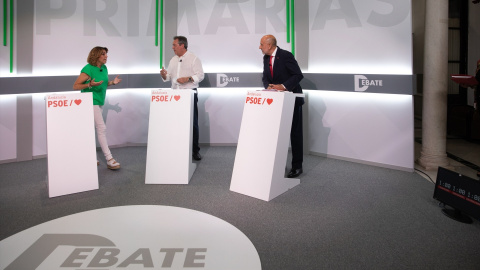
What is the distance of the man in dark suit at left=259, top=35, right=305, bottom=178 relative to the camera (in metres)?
4.34

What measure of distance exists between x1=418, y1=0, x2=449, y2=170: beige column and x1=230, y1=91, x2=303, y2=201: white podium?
210 cm

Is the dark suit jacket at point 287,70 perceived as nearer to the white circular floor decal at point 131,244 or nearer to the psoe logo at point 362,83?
the psoe logo at point 362,83

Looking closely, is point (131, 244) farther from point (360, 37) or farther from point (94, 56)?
point (360, 37)

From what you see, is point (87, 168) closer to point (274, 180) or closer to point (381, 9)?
point (274, 180)

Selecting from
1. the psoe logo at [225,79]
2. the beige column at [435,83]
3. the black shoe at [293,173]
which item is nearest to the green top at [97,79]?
the psoe logo at [225,79]

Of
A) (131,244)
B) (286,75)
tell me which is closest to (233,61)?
(286,75)

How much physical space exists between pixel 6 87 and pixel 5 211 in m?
2.48

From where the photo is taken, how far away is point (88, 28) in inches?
234

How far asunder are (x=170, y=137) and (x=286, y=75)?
1.54m

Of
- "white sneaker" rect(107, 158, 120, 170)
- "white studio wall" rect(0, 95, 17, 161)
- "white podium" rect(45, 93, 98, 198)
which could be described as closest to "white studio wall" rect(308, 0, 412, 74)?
"white sneaker" rect(107, 158, 120, 170)

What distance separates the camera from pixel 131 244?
2.50 m

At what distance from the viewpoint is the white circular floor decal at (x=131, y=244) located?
225cm

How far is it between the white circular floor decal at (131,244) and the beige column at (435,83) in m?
3.32

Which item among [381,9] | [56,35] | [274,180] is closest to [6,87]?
[56,35]
